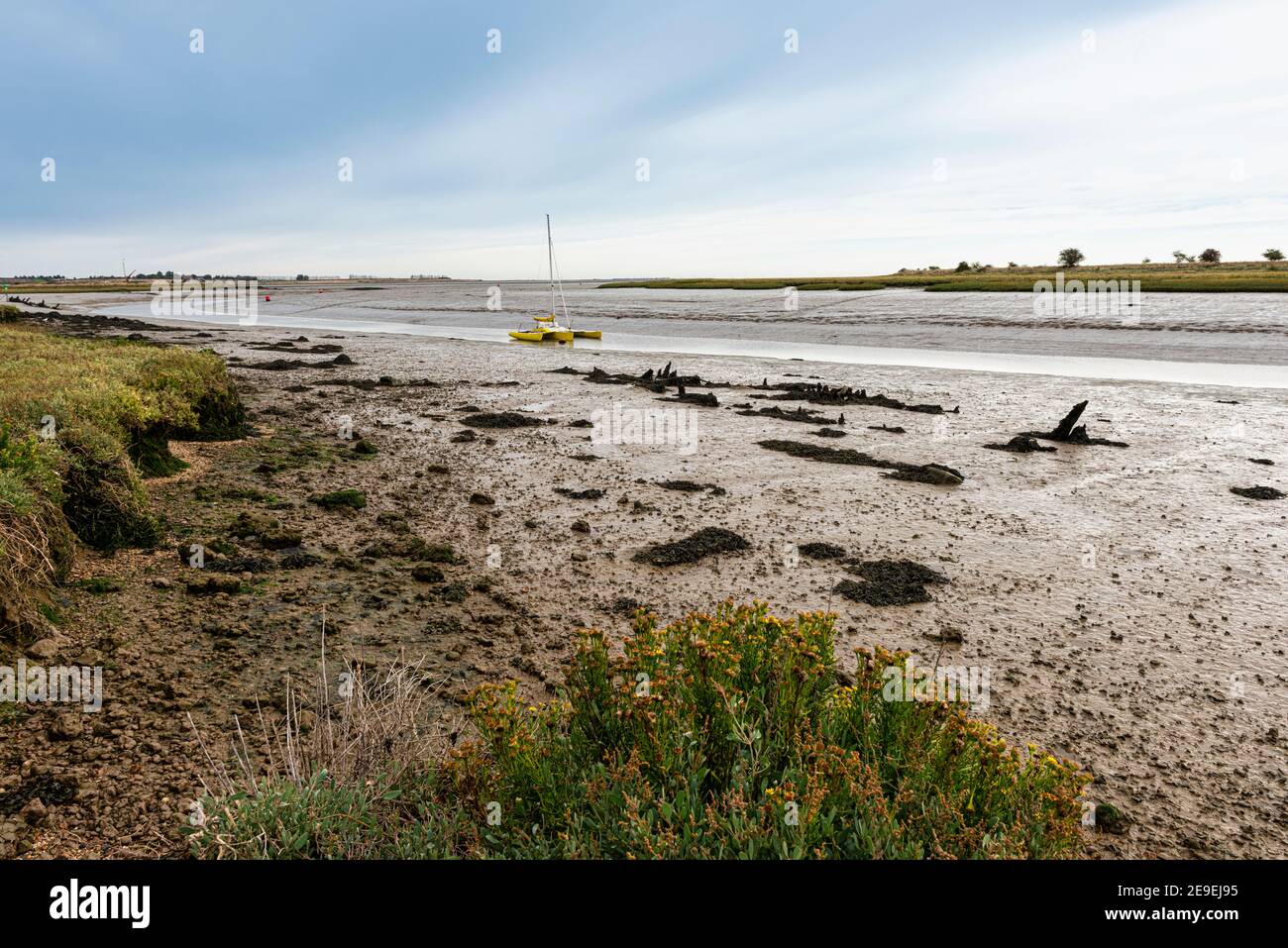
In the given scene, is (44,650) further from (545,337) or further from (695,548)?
(545,337)

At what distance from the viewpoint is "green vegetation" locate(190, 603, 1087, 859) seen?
3.04 m

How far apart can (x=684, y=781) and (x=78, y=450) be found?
24.4 ft

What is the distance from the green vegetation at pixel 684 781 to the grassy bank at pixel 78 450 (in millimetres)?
3459

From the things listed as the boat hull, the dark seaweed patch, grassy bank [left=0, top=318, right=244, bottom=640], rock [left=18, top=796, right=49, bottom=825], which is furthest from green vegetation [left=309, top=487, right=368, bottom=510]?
the boat hull

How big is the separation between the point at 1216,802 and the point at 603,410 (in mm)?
14447

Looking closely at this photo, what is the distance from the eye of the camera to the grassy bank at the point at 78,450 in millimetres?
5930

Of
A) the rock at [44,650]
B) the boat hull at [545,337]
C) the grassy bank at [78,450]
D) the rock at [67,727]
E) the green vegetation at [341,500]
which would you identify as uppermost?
the boat hull at [545,337]

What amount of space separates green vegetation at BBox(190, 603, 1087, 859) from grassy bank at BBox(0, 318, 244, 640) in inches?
136

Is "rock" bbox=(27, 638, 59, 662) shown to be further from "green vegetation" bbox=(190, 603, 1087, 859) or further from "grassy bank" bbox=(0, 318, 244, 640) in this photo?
"green vegetation" bbox=(190, 603, 1087, 859)

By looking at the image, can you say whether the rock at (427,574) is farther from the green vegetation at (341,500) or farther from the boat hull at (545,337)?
the boat hull at (545,337)

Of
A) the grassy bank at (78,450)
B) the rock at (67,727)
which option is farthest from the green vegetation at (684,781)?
the grassy bank at (78,450)

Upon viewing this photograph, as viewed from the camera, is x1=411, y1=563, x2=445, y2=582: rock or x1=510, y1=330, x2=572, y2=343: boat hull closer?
x1=411, y1=563, x2=445, y2=582: rock

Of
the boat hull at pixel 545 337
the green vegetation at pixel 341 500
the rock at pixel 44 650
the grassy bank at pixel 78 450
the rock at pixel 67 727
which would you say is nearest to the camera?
the rock at pixel 67 727
